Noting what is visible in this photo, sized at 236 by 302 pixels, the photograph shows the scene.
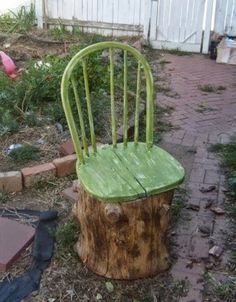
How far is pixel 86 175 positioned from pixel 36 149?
1.25 metres

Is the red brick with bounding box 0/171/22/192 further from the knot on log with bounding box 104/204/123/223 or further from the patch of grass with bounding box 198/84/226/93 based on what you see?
the patch of grass with bounding box 198/84/226/93

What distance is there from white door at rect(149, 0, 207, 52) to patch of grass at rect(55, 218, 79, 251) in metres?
4.64

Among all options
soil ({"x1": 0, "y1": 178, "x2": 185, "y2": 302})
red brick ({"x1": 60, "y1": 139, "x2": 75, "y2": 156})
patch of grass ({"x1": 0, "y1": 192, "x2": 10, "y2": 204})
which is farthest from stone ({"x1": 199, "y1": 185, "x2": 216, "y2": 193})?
patch of grass ({"x1": 0, "y1": 192, "x2": 10, "y2": 204})

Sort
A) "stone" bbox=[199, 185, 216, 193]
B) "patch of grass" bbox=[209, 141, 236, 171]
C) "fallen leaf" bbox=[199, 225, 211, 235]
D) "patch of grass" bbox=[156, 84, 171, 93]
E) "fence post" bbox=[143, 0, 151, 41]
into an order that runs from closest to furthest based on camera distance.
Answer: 1. "fallen leaf" bbox=[199, 225, 211, 235]
2. "stone" bbox=[199, 185, 216, 193]
3. "patch of grass" bbox=[209, 141, 236, 171]
4. "patch of grass" bbox=[156, 84, 171, 93]
5. "fence post" bbox=[143, 0, 151, 41]

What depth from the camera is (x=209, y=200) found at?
10.1ft

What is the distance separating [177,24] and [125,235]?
16.5 feet

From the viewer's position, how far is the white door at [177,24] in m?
6.56

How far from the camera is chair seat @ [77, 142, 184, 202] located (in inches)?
84.8

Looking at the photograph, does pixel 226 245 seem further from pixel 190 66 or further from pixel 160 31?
pixel 160 31

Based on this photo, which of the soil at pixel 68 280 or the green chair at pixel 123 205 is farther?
the soil at pixel 68 280

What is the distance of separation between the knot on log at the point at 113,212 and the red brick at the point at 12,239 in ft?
2.20

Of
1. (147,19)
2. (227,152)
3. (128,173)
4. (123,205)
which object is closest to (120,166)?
(128,173)

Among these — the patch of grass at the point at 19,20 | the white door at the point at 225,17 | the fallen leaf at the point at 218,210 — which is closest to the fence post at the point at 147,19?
the white door at the point at 225,17

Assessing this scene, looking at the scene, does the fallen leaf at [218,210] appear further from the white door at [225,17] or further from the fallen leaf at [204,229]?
the white door at [225,17]
